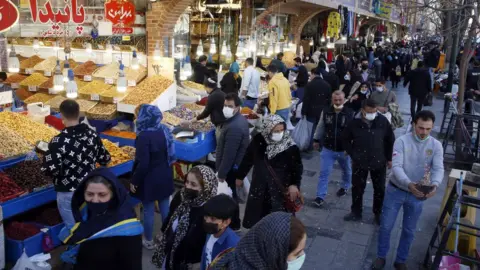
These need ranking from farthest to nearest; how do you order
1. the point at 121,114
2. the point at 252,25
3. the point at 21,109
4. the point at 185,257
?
1. the point at 252,25
2. the point at 121,114
3. the point at 21,109
4. the point at 185,257

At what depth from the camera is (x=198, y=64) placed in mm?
12297

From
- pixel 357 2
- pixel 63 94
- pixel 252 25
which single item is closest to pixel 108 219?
pixel 63 94

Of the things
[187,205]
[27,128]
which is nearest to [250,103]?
[27,128]

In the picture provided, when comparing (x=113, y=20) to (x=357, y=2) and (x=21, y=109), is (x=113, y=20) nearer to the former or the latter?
(x=21, y=109)

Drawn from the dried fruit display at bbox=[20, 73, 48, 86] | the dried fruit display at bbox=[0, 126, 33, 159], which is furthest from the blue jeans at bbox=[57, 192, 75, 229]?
the dried fruit display at bbox=[20, 73, 48, 86]

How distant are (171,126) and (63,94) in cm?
313

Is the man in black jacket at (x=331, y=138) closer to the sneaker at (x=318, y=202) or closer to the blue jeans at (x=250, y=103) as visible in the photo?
the sneaker at (x=318, y=202)

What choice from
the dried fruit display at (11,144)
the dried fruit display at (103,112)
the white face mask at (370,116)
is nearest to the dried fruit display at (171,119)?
the dried fruit display at (103,112)

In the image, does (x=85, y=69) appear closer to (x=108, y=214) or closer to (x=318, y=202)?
(x=318, y=202)

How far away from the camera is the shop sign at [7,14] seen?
5574mm

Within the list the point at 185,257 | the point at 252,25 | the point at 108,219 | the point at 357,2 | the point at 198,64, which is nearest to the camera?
the point at 108,219

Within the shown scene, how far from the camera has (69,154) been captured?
4551 millimetres

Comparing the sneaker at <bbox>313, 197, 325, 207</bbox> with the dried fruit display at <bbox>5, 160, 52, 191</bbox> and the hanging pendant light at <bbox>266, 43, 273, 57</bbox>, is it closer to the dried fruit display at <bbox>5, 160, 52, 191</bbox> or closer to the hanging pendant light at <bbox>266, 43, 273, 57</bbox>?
the dried fruit display at <bbox>5, 160, 52, 191</bbox>

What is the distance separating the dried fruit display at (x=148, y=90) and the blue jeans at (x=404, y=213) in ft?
16.2
